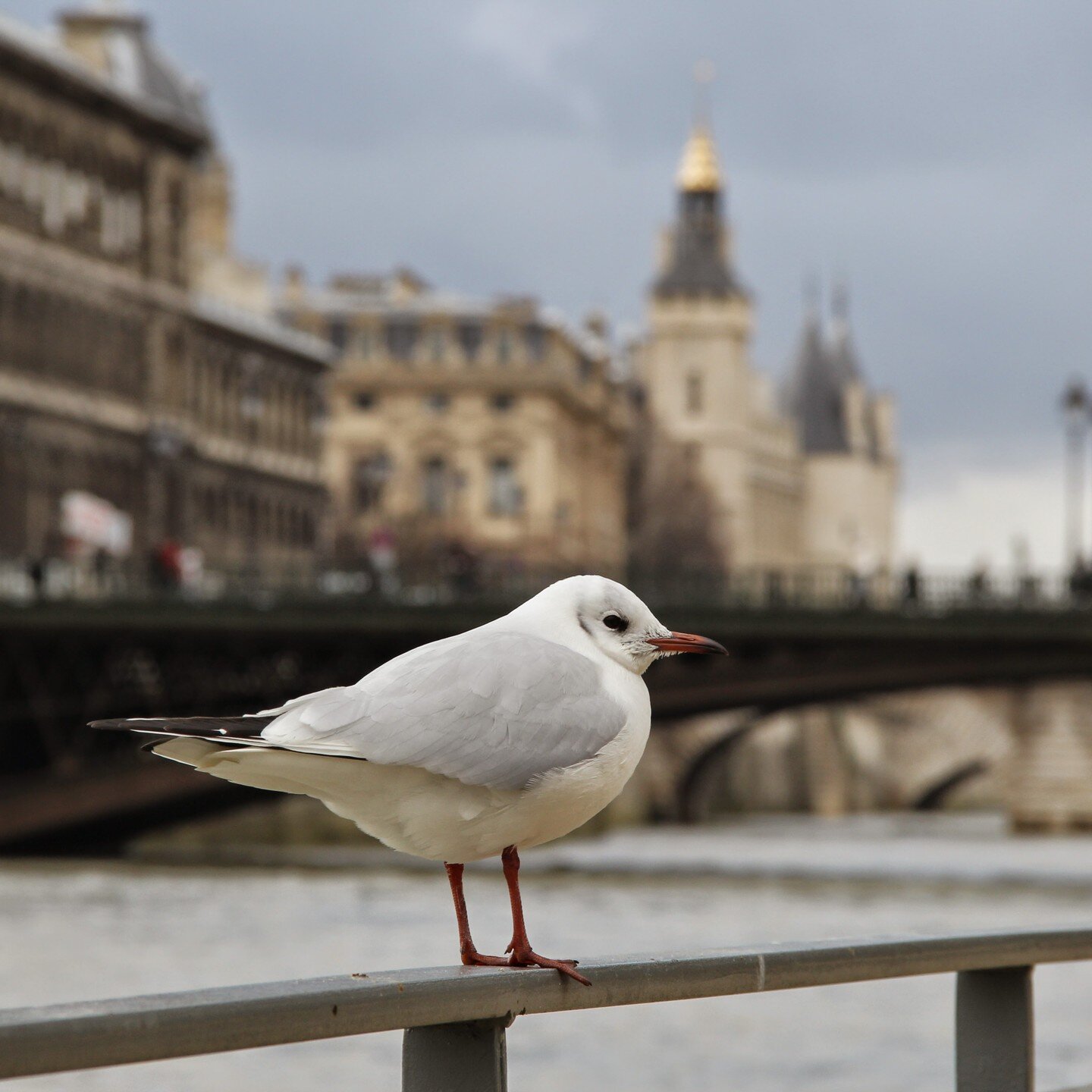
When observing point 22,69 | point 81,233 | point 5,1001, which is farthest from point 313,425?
point 5,1001

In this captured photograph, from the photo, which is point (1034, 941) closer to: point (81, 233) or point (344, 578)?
point (344, 578)

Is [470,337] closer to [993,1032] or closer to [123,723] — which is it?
[993,1032]

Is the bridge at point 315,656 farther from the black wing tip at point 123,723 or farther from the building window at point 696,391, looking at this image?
the building window at point 696,391

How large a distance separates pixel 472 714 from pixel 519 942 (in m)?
0.36

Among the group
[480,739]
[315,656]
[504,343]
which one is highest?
[504,343]

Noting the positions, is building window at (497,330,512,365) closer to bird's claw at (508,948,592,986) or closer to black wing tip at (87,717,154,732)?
bird's claw at (508,948,592,986)

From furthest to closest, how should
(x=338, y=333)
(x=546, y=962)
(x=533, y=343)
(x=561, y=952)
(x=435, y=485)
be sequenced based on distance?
(x=435, y=485) → (x=338, y=333) → (x=533, y=343) → (x=561, y=952) → (x=546, y=962)

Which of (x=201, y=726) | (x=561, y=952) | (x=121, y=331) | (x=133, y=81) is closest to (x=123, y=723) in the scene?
(x=201, y=726)

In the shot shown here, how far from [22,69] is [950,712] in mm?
27997

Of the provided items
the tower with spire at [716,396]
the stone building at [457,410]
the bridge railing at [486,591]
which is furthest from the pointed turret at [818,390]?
the bridge railing at [486,591]

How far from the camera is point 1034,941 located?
492cm

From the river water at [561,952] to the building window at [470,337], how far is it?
62010 mm

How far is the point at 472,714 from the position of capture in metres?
4.22

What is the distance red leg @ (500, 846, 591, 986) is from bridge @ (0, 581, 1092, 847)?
3915 cm
